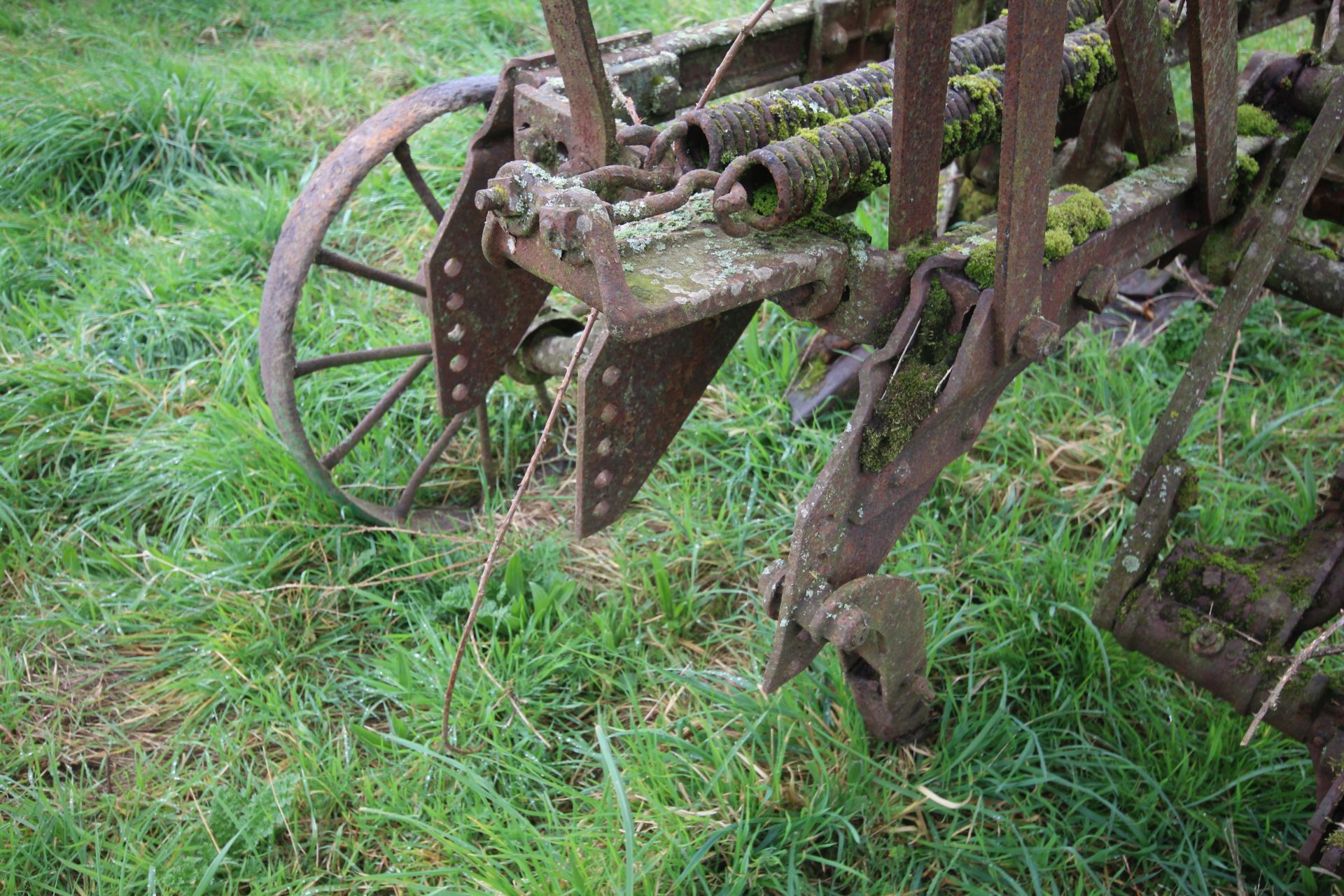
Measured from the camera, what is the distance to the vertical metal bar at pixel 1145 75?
191cm

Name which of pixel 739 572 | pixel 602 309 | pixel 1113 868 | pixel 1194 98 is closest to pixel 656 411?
pixel 602 309

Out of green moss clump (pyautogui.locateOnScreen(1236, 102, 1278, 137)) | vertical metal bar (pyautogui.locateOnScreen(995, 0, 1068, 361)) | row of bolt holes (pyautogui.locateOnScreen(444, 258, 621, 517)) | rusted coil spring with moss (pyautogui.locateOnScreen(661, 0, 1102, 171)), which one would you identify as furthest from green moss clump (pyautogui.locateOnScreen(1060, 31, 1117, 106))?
row of bolt holes (pyautogui.locateOnScreen(444, 258, 621, 517))

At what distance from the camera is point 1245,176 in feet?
7.07

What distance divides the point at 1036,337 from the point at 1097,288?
0.28 metres

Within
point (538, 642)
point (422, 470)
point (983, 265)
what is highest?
point (983, 265)

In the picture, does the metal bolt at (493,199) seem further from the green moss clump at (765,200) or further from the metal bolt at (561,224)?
the green moss clump at (765,200)

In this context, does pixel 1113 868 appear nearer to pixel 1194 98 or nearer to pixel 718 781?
pixel 718 781

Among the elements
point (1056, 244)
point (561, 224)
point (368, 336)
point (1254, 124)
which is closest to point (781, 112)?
point (1056, 244)

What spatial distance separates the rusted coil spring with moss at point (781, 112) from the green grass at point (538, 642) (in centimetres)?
109

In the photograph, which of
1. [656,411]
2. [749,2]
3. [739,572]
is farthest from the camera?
[749,2]

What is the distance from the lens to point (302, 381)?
126 inches

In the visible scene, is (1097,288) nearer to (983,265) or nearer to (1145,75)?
(983,265)

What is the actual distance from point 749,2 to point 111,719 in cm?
378

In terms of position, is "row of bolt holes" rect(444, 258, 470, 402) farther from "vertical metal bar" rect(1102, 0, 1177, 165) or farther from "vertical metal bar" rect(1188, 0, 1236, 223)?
"vertical metal bar" rect(1188, 0, 1236, 223)
